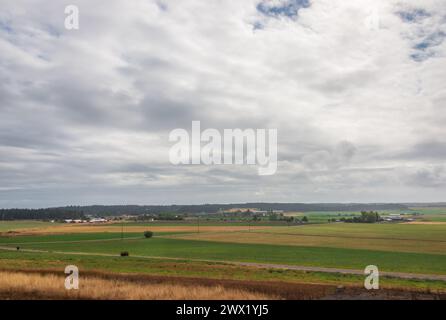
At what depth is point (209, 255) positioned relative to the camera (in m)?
72.8

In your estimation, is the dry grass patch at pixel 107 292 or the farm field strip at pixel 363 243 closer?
the dry grass patch at pixel 107 292

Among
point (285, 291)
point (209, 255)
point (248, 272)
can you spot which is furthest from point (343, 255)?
point (285, 291)

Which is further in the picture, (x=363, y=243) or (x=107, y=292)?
(x=363, y=243)

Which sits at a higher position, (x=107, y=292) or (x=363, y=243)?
(x=107, y=292)

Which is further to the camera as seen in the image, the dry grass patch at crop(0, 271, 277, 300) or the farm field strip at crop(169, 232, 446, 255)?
the farm field strip at crop(169, 232, 446, 255)

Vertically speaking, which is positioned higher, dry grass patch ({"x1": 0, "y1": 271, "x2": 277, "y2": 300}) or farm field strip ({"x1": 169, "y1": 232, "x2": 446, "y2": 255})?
dry grass patch ({"x1": 0, "y1": 271, "x2": 277, "y2": 300})

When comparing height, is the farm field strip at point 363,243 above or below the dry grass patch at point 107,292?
below
